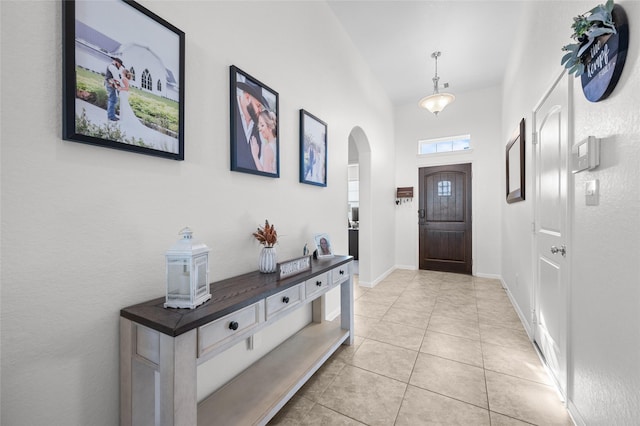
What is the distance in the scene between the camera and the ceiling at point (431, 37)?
2869 millimetres

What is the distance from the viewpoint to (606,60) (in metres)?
1.13

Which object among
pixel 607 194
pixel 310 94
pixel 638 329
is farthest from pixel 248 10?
pixel 638 329

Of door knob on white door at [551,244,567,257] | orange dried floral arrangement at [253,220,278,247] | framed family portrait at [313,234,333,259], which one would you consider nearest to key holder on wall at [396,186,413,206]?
framed family portrait at [313,234,333,259]

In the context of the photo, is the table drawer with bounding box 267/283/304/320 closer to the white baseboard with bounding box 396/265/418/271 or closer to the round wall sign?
the round wall sign

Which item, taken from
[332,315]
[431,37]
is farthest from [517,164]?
[332,315]

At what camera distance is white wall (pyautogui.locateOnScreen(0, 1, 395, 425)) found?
0.87 meters

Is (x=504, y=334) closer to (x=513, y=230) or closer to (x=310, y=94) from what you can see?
(x=513, y=230)

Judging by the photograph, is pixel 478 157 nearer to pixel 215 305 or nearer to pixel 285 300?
pixel 285 300

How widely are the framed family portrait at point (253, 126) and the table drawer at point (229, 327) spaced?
2.83 feet

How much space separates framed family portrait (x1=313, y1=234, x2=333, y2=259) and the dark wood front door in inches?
138

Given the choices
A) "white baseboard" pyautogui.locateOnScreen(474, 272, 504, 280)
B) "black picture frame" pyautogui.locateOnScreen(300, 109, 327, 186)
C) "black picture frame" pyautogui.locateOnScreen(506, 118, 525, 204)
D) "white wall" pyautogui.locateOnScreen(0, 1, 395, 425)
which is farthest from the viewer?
"white baseboard" pyautogui.locateOnScreen(474, 272, 504, 280)

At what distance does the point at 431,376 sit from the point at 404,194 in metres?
3.85

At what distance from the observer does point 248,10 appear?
5.83 ft

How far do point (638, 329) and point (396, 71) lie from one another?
4173 mm
